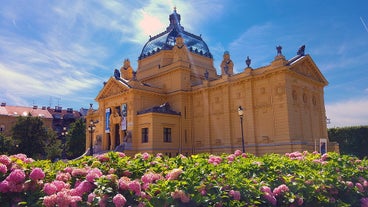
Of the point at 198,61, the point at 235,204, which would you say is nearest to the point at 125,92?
the point at 198,61

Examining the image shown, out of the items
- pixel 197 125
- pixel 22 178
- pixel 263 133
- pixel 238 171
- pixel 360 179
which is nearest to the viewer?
pixel 22 178

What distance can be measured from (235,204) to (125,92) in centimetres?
3539

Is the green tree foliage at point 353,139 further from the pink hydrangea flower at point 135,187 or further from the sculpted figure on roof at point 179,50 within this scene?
the pink hydrangea flower at point 135,187

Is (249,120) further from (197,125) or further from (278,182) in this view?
(278,182)

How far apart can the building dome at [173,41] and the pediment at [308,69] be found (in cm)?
1606

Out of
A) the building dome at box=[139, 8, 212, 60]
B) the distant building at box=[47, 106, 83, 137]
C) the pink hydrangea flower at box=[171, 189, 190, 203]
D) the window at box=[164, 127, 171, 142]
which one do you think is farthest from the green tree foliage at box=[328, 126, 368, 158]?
the distant building at box=[47, 106, 83, 137]

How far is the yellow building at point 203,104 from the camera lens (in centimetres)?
3231

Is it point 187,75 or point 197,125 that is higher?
point 187,75

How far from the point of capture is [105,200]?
546 cm

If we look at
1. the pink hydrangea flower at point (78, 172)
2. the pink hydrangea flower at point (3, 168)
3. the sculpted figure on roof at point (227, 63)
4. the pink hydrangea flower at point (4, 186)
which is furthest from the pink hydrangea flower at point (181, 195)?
the sculpted figure on roof at point (227, 63)

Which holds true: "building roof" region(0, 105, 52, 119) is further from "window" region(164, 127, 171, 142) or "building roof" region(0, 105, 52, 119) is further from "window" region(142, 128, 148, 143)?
"window" region(164, 127, 171, 142)

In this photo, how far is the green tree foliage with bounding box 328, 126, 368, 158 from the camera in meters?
45.2

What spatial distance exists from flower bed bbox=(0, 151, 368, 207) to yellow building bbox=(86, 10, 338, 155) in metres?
22.5

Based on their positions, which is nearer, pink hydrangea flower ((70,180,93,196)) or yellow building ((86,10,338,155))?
pink hydrangea flower ((70,180,93,196))
